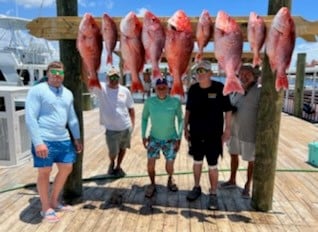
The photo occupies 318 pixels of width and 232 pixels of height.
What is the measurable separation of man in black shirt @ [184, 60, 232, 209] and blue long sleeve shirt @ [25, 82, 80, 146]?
130cm

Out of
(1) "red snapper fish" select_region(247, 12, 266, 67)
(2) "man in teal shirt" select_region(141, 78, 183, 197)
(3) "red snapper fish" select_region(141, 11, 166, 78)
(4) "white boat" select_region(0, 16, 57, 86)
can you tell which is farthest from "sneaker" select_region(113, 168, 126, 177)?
(4) "white boat" select_region(0, 16, 57, 86)

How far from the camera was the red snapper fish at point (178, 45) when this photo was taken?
9.35 ft

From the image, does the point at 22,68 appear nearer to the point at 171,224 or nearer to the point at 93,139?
the point at 93,139

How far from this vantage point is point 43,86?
322 centimetres

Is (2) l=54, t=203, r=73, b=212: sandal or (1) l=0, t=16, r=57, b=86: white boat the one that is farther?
(1) l=0, t=16, r=57, b=86: white boat

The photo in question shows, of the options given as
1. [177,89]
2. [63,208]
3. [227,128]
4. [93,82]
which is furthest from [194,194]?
[93,82]

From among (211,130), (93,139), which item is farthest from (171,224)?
(93,139)

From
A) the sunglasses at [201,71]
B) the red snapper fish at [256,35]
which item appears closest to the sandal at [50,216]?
the sunglasses at [201,71]

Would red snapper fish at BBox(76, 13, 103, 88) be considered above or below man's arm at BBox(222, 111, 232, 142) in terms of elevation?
above

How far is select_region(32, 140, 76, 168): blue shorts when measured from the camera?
10.5 feet

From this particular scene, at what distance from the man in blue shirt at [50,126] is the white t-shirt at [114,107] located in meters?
1.13

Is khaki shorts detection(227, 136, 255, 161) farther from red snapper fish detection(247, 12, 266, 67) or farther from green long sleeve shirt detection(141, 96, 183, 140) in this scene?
red snapper fish detection(247, 12, 266, 67)

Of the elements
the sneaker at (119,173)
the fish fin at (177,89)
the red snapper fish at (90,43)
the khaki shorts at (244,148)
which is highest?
the red snapper fish at (90,43)

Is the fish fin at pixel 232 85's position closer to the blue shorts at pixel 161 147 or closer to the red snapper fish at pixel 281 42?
the red snapper fish at pixel 281 42
